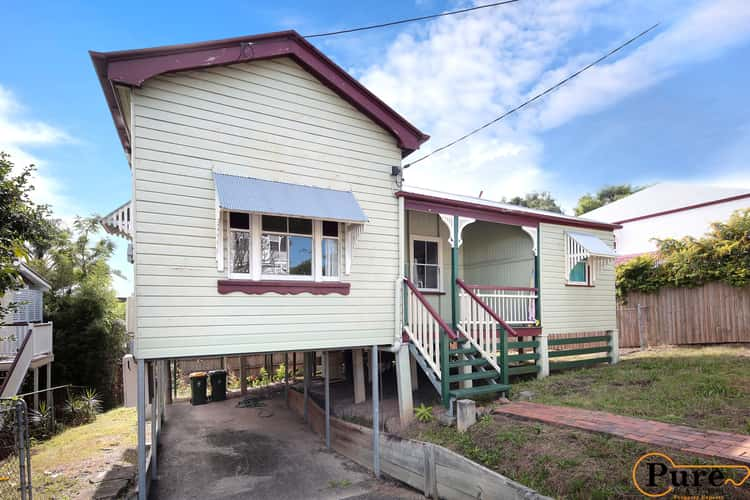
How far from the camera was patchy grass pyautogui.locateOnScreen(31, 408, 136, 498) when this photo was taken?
23.8 feet

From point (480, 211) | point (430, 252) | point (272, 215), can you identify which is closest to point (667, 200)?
point (430, 252)

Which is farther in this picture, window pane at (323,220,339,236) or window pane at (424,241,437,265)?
window pane at (424,241,437,265)

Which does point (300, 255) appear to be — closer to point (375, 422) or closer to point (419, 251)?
point (375, 422)

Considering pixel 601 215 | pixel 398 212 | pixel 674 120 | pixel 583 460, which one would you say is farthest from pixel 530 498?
pixel 601 215

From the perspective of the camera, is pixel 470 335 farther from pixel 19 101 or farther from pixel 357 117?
pixel 19 101

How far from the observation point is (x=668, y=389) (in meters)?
7.50

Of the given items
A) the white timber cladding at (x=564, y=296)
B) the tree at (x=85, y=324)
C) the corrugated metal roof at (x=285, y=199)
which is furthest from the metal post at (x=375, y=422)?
the tree at (x=85, y=324)

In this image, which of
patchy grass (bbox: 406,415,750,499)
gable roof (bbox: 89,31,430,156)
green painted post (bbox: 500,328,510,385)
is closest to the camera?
patchy grass (bbox: 406,415,750,499)

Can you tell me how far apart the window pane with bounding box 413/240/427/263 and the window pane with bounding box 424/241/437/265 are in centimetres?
9

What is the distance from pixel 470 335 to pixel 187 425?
8.00 m

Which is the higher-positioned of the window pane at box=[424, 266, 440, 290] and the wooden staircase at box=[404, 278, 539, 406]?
the window pane at box=[424, 266, 440, 290]

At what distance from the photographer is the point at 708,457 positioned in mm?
4500

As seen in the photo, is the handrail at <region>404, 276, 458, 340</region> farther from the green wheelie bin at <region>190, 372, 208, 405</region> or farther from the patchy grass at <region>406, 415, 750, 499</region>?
the green wheelie bin at <region>190, 372, 208, 405</region>

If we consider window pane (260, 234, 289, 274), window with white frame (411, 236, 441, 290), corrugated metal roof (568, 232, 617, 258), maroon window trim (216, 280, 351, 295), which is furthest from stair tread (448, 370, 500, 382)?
corrugated metal roof (568, 232, 617, 258)
